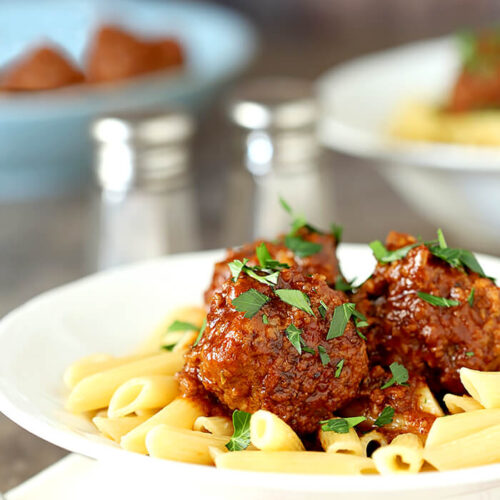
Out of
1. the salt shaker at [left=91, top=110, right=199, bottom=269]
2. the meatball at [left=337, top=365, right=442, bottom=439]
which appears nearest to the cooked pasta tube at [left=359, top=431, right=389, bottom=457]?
the meatball at [left=337, top=365, right=442, bottom=439]

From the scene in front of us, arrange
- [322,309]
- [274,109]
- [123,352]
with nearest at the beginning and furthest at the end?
[322,309] < [123,352] < [274,109]

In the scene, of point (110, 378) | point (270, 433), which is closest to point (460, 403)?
point (270, 433)

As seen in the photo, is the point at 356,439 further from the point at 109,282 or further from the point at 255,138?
the point at 255,138

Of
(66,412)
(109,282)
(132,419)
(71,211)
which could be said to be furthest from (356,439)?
(71,211)

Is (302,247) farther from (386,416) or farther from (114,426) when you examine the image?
(114,426)

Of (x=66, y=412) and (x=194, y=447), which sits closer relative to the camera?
(x=194, y=447)

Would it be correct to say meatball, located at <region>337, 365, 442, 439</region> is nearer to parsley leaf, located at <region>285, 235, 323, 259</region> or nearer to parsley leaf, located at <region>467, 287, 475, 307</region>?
parsley leaf, located at <region>467, 287, 475, 307</region>
